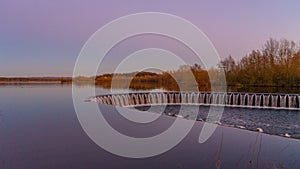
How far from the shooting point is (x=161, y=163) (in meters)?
3.25

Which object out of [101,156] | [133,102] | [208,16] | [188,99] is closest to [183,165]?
[101,156]

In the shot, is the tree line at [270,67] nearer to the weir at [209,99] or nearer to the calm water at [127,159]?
the weir at [209,99]

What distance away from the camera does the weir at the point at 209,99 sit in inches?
580

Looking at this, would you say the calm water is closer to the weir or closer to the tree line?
the weir

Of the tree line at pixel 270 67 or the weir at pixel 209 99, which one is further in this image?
the tree line at pixel 270 67

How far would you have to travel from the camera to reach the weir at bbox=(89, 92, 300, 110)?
14727mm

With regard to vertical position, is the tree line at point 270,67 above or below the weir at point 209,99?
above

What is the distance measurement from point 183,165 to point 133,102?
12817 millimetres

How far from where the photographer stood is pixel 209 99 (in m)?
17.3

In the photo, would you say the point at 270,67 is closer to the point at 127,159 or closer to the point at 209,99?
the point at 209,99

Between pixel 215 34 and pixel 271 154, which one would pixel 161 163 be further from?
pixel 215 34

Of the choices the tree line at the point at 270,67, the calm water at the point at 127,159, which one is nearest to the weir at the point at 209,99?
the calm water at the point at 127,159

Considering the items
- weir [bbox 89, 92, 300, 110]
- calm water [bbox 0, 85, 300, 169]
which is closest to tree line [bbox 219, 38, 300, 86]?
weir [bbox 89, 92, 300, 110]

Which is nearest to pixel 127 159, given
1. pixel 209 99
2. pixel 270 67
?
pixel 209 99
